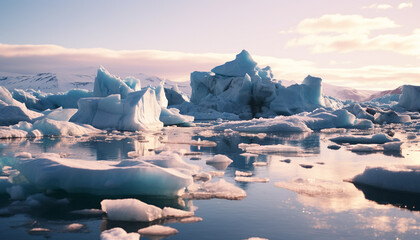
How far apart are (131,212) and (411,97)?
33.8 meters

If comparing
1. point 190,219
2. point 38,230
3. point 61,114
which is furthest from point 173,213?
point 61,114

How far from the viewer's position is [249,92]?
1223 inches

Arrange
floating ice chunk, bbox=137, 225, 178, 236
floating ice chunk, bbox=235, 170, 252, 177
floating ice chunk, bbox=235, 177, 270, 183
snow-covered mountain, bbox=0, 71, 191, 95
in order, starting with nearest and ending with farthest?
floating ice chunk, bbox=137, 225, 178, 236 → floating ice chunk, bbox=235, 177, 270, 183 → floating ice chunk, bbox=235, 170, 252, 177 → snow-covered mountain, bbox=0, 71, 191, 95

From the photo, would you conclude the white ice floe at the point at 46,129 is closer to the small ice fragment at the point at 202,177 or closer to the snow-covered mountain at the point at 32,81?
the small ice fragment at the point at 202,177

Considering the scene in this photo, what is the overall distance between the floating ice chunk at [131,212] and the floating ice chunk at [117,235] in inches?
17.8

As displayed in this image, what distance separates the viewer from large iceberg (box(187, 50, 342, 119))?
30.2m

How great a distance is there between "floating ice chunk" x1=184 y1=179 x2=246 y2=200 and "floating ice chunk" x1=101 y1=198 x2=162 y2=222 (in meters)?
0.99

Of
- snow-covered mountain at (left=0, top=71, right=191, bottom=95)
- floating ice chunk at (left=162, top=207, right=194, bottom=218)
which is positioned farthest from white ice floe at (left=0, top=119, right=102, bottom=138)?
snow-covered mountain at (left=0, top=71, right=191, bottom=95)

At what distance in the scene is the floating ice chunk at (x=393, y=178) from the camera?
5344 mm

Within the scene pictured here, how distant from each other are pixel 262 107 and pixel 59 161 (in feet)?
89.0

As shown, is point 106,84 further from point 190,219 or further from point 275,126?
point 190,219

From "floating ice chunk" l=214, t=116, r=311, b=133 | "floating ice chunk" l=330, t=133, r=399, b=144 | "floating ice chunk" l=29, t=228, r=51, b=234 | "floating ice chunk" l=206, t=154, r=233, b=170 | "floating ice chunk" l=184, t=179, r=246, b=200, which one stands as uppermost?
"floating ice chunk" l=29, t=228, r=51, b=234

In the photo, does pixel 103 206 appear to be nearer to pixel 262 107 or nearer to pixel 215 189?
pixel 215 189

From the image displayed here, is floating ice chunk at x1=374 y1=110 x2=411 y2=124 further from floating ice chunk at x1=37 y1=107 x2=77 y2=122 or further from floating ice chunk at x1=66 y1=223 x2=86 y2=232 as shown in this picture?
floating ice chunk at x1=66 y1=223 x2=86 y2=232
